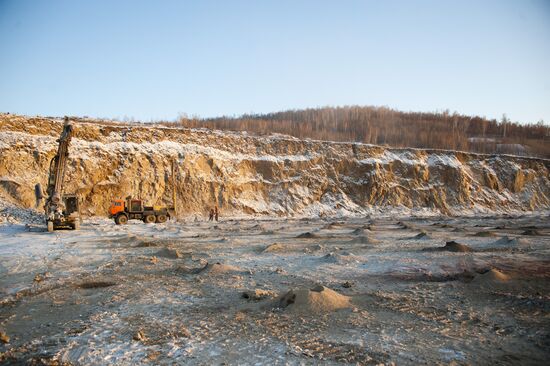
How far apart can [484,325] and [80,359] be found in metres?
5.36

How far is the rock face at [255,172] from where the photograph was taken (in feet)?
102

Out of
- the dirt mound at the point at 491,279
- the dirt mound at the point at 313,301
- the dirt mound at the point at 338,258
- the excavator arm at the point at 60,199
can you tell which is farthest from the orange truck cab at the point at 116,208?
the dirt mound at the point at 491,279

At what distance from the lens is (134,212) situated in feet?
84.9

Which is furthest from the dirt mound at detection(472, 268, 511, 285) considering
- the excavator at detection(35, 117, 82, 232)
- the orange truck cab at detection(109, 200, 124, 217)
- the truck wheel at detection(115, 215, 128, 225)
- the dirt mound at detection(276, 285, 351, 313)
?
the orange truck cab at detection(109, 200, 124, 217)

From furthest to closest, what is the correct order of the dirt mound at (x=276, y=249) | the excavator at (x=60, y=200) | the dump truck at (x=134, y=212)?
the dump truck at (x=134, y=212) < the excavator at (x=60, y=200) < the dirt mound at (x=276, y=249)

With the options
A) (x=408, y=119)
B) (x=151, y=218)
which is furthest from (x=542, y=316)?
(x=408, y=119)

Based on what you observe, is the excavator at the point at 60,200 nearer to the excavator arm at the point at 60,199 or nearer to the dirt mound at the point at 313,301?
the excavator arm at the point at 60,199

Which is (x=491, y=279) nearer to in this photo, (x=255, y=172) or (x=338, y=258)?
(x=338, y=258)

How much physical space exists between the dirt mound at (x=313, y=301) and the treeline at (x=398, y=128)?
136 feet

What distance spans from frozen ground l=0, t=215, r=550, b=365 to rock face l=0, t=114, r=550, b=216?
2050 cm

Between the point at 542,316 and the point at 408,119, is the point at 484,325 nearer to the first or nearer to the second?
the point at 542,316

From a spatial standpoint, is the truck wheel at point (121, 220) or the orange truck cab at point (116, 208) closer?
the truck wheel at point (121, 220)

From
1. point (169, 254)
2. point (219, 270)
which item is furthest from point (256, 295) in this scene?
point (169, 254)

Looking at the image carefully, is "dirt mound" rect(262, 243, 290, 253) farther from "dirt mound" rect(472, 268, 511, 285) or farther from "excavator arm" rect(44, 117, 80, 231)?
"excavator arm" rect(44, 117, 80, 231)
